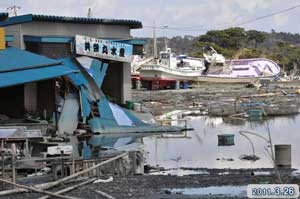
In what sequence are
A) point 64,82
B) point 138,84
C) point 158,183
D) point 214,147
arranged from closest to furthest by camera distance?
point 158,183
point 214,147
point 64,82
point 138,84

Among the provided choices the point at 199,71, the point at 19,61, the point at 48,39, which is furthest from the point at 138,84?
the point at 19,61

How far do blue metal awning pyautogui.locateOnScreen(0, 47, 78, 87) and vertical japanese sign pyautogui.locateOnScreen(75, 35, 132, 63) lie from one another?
2.75 meters

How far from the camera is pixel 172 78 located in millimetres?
78375

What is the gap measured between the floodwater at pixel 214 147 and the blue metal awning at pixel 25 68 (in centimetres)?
529

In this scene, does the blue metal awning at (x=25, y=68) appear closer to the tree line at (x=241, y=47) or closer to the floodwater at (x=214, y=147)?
the floodwater at (x=214, y=147)

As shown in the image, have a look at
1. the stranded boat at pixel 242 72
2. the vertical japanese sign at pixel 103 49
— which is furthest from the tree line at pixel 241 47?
the vertical japanese sign at pixel 103 49

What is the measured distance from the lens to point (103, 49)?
3488 cm

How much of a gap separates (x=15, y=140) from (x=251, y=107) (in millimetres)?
27920

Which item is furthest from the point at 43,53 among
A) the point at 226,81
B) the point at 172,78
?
the point at 226,81

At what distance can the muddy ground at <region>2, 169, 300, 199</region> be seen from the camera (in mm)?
14727

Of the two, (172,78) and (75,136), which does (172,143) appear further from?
(172,78)

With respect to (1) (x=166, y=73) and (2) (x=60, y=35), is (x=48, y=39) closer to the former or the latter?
(2) (x=60, y=35)

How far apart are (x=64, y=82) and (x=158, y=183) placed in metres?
16.3

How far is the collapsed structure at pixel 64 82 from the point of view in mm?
29266
